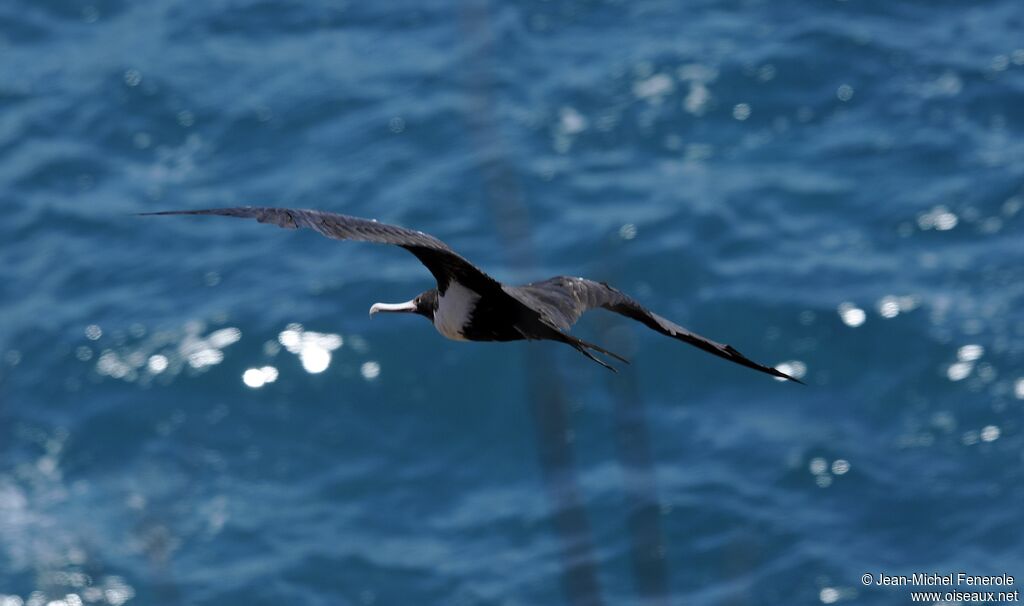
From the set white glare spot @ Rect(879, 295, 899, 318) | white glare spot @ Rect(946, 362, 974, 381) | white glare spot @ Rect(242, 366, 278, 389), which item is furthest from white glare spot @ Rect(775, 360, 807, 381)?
white glare spot @ Rect(242, 366, 278, 389)

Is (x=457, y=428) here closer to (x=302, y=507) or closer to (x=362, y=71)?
(x=302, y=507)

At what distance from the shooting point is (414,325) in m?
17.4

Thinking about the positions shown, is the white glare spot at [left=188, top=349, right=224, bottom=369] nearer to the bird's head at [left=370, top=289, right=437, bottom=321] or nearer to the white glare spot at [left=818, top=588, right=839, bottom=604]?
the white glare spot at [left=818, top=588, right=839, bottom=604]

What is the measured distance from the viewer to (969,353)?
16.2m

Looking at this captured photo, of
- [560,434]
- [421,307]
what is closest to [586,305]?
[421,307]

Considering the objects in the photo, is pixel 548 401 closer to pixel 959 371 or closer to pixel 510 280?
pixel 510 280

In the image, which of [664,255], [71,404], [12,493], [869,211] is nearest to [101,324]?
[71,404]

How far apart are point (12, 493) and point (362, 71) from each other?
293 inches

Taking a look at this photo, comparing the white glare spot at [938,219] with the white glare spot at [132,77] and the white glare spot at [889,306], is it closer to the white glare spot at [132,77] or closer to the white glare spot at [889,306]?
the white glare spot at [889,306]

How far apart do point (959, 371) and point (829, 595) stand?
311cm

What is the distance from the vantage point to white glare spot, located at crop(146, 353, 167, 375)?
16922 millimetres

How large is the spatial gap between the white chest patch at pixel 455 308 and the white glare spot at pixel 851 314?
998cm

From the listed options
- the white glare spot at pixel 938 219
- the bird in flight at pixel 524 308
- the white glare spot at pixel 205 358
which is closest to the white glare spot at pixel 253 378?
the white glare spot at pixel 205 358

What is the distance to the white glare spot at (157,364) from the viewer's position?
16.9m
